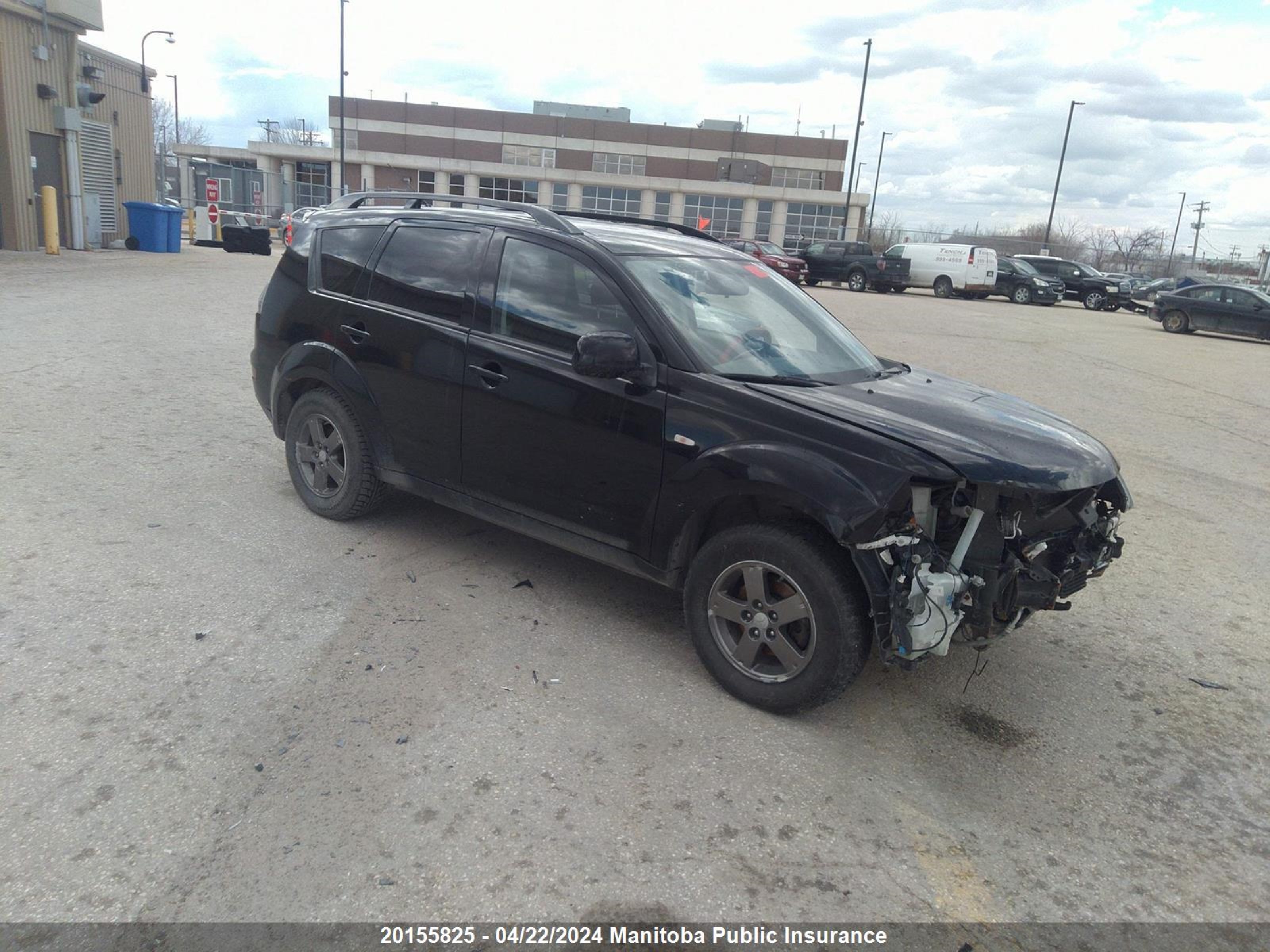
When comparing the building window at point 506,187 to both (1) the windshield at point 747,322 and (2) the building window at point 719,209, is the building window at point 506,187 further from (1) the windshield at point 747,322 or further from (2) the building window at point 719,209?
(1) the windshield at point 747,322

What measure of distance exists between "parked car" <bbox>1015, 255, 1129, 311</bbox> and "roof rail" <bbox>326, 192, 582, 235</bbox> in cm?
3292

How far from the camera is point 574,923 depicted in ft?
8.50

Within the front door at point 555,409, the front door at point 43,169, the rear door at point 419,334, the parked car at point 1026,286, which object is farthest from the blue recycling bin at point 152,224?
the parked car at point 1026,286

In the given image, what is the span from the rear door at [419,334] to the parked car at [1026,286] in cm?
3182

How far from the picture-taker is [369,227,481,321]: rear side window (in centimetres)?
481

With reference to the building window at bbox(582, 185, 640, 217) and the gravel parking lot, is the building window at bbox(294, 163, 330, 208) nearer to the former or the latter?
the building window at bbox(582, 185, 640, 217)

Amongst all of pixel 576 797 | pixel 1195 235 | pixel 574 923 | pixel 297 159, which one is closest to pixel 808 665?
pixel 576 797

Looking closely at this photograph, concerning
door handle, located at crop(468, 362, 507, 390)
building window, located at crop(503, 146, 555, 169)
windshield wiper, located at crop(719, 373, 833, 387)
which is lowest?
door handle, located at crop(468, 362, 507, 390)

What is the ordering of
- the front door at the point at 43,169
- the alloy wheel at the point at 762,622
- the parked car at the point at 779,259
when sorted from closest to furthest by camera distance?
the alloy wheel at the point at 762,622
the front door at the point at 43,169
the parked car at the point at 779,259

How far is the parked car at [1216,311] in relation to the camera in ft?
81.3

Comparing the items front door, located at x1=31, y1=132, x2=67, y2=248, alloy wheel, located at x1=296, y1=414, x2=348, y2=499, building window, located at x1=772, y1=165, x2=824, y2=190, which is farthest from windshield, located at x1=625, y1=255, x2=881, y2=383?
building window, located at x1=772, y1=165, x2=824, y2=190

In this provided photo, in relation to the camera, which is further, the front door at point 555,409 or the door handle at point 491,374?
the door handle at point 491,374

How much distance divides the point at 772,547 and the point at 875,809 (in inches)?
39.3

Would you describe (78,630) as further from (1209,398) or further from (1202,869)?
(1209,398)
